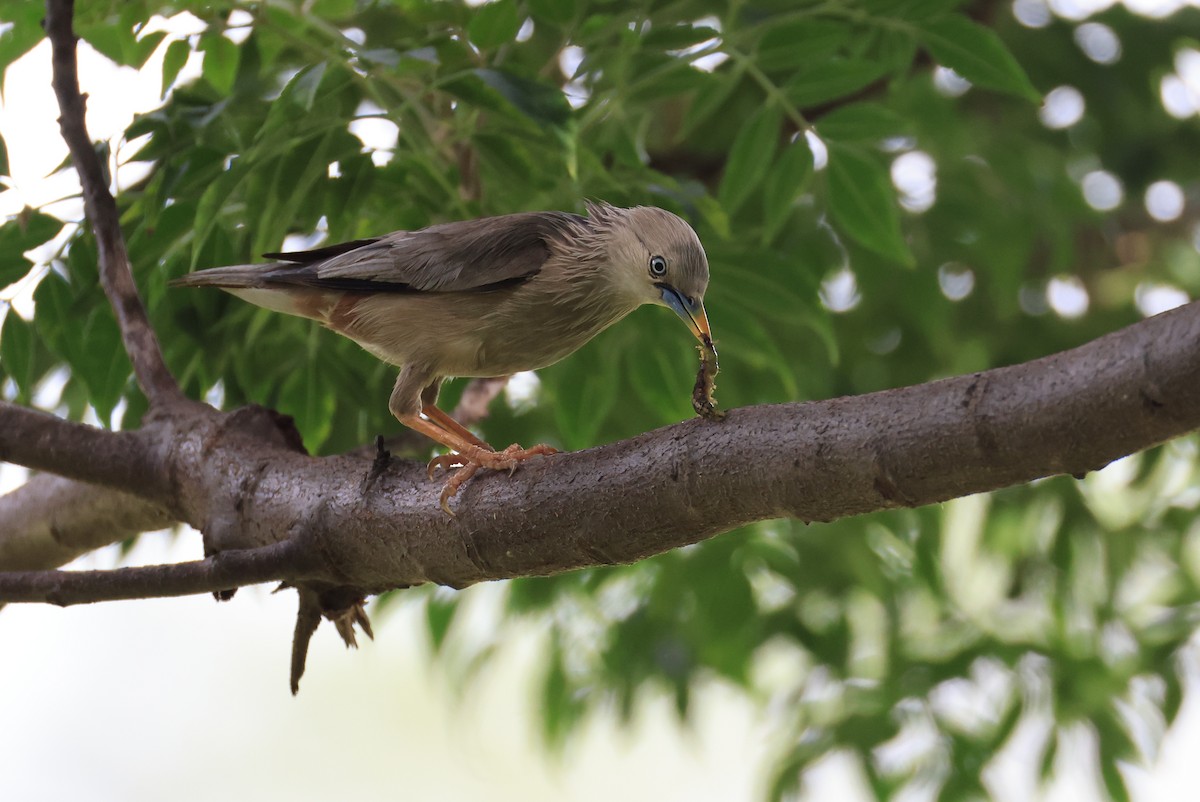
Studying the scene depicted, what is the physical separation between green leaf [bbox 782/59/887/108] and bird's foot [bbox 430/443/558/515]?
1.10 metres

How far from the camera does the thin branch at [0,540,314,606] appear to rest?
2.32 meters

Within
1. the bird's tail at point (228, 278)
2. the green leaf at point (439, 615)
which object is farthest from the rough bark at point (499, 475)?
the green leaf at point (439, 615)

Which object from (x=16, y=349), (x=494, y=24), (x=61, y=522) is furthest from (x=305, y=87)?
(x=61, y=522)

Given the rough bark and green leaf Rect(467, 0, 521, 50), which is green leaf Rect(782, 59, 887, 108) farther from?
the rough bark

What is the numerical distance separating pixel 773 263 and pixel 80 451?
1737mm

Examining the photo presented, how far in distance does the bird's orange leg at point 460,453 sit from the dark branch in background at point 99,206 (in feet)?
2.13

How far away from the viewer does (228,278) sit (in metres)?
2.80

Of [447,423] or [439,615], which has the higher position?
[447,423]

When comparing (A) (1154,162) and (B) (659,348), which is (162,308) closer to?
(B) (659,348)

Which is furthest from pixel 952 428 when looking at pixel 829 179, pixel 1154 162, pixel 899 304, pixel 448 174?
pixel 1154 162

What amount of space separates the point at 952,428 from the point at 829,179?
148 cm

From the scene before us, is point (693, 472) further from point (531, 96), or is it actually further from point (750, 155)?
point (750, 155)

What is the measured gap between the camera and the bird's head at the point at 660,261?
274cm

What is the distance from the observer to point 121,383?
3.05m
